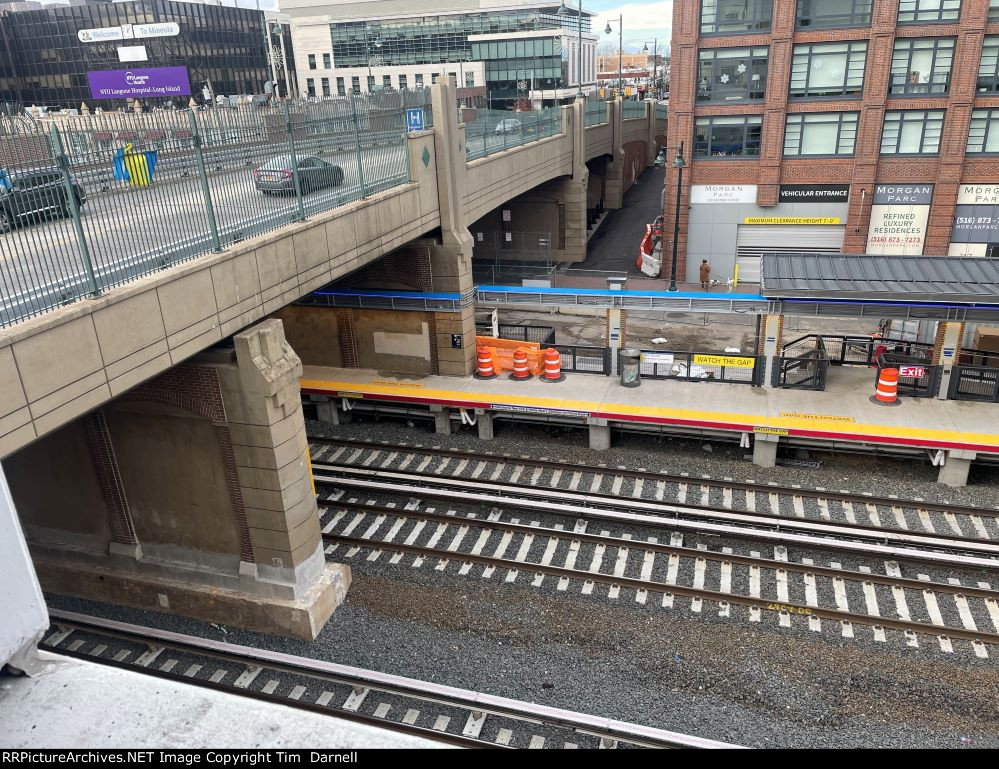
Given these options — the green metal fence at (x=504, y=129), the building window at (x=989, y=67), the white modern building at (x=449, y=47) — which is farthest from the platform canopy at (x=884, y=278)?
the white modern building at (x=449, y=47)

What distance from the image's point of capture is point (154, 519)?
13.6 meters

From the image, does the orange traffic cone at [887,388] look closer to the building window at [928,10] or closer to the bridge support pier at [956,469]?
the bridge support pier at [956,469]

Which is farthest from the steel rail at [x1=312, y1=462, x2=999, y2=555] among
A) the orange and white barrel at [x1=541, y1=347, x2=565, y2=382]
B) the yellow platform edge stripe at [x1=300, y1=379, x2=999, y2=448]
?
the orange and white barrel at [x1=541, y1=347, x2=565, y2=382]

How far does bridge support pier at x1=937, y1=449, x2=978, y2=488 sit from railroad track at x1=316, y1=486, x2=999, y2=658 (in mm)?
3849

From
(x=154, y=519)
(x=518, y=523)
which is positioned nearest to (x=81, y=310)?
(x=154, y=519)

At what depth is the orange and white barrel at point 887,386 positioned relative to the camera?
59.7 feet

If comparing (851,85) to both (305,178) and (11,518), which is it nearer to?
(305,178)

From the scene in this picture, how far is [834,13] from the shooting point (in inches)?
1132

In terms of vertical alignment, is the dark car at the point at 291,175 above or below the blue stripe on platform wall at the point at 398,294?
above

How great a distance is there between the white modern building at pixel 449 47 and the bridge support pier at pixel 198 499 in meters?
71.7

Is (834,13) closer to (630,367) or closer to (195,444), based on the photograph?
(630,367)

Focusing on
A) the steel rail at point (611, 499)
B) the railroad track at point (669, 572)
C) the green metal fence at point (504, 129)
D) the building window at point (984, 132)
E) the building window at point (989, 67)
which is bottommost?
the railroad track at point (669, 572)

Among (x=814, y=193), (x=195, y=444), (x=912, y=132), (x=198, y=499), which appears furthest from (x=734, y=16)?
(x=198, y=499)
